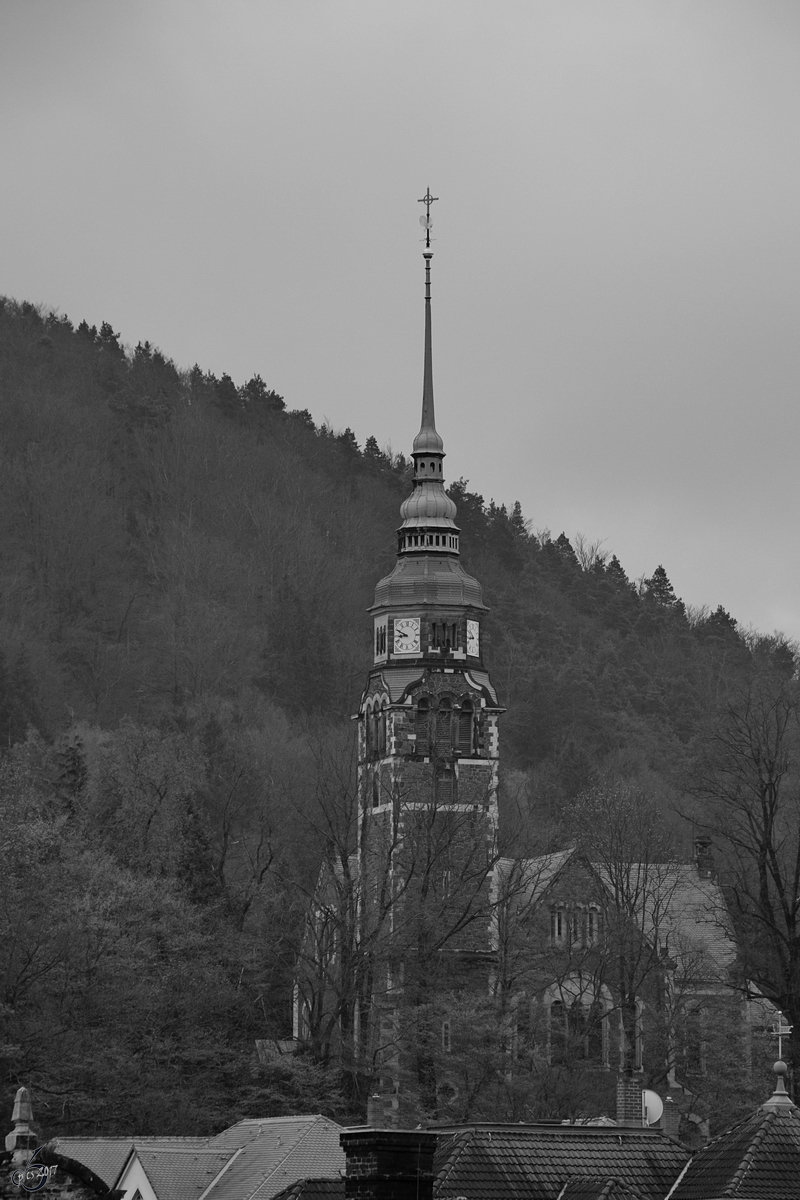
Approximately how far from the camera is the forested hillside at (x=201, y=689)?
7538 centimetres

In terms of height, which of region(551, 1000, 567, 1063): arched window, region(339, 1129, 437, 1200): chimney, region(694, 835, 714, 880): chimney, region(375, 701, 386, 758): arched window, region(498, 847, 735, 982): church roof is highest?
region(375, 701, 386, 758): arched window

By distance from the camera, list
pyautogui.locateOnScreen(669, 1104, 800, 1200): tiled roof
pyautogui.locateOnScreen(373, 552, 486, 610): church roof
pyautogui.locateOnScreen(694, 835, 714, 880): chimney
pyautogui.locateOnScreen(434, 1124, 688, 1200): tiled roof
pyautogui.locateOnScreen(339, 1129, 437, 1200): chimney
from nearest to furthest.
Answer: pyautogui.locateOnScreen(339, 1129, 437, 1200): chimney → pyautogui.locateOnScreen(669, 1104, 800, 1200): tiled roof → pyautogui.locateOnScreen(434, 1124, 688, 1200): tiled roof → pyautogui.locateOnScreen(373, 552, 486, 610): church roof → pyautogui.locateOnScreen(694, 835, 714, 880): chimney

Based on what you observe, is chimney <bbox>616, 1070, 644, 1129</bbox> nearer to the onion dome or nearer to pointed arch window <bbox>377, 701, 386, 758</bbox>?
pointed arch window <bbox>377, 701, 386, 758</bbox>

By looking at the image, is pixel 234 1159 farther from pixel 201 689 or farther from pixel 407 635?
pixel 201 689

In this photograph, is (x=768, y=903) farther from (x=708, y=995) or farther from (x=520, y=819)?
(x=520, y=819)

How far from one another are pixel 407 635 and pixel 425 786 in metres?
6.36

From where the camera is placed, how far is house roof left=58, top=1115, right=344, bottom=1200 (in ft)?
173

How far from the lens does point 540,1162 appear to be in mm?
43250

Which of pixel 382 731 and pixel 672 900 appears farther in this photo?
pixel 382 731

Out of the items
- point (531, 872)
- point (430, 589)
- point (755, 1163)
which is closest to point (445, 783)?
point (531, 872)

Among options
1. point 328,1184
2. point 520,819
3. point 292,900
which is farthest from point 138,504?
point 328,1184

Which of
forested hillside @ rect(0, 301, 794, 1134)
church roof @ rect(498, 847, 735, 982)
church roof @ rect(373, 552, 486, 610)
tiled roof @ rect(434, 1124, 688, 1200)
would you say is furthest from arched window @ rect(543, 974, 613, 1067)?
tiled roof @ rect(434, 1124, 688, 1200)

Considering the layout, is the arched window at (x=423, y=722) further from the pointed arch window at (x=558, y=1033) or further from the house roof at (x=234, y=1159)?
the house roof at (x=234, y=1159)

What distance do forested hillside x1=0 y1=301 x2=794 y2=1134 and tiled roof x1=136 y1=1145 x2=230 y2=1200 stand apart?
1347 centimetres
